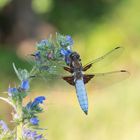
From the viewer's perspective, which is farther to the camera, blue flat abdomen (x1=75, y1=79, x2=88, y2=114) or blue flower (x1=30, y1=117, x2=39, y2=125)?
blue flat abdomen (x1=75, y1=79, x2=88, y2=114)

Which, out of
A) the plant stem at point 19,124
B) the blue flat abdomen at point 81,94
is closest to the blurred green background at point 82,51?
the blue flat abdomen at point 81,94

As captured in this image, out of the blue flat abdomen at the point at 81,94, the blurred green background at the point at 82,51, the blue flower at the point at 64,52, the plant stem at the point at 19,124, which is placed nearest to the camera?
the plant stem at the point at 19,124

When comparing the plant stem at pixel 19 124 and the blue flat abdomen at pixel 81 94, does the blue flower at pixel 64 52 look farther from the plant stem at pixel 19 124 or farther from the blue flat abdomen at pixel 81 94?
the plant stem at pixel 19 124

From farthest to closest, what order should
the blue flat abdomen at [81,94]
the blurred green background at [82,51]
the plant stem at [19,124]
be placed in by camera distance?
the blurred green background at [82,51] < the blue flat abdomen at [81,94] < the plant stem at [19,124]

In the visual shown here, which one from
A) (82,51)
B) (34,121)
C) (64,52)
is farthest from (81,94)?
(82,51)

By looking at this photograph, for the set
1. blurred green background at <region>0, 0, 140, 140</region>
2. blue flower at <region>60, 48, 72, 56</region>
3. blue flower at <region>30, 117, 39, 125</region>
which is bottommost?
blue flower at <region>30, 117, 39, 125</region>

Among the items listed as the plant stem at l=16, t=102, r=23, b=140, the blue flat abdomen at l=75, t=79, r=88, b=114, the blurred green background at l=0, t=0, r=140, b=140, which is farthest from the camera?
the blurred green background at l=0, t=0, r=140, b=140

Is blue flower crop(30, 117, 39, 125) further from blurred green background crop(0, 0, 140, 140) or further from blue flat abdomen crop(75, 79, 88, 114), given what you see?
blurred green background crop(0, 0, 140, 140)

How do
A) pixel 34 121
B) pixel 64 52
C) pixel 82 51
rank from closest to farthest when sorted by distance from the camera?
pixel 34 121 < pixel 64 52 < pixel 82 51

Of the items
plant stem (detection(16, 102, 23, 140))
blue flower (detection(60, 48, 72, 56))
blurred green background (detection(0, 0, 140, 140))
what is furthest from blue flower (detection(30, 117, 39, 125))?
blurred green background (detection(0, 0, 140, 140))

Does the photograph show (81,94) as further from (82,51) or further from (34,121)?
(82,51)
